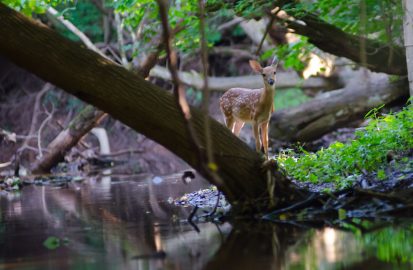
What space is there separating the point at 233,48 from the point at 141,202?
14.7 meters

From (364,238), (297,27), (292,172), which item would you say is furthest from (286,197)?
(297,27)

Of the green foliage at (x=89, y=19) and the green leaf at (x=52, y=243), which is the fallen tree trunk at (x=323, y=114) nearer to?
the green foliage at (x=89, y=19)

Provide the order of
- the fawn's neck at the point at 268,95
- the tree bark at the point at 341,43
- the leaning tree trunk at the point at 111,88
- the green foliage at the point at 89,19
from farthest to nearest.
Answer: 1. the green foliage at the point at 89,19
2. the tree bark at the point at 341,43
3. the fawn's neck at the point at 268,95
4. the leaning tree trunk at the point at 111,88

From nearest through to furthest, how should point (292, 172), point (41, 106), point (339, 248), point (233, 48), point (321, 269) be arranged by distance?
point (321, 269) → point (339, 248) → point (292, 172) → point (41, 106) → point (233, 48)

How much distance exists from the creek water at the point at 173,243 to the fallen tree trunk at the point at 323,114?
25.4 ft

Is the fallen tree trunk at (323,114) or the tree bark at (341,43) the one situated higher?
the tree bark at (341,43)

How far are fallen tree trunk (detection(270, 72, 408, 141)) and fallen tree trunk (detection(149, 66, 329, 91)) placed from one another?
9.06 ft

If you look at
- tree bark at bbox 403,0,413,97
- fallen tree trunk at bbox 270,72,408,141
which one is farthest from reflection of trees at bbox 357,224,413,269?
fallen tree trunk at bbox 270,72,408,141

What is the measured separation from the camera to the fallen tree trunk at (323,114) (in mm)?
16703

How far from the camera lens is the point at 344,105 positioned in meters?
16.7

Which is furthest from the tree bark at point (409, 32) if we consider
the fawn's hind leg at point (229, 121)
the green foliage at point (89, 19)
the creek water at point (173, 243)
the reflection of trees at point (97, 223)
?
the green foliage at point (89, 19)

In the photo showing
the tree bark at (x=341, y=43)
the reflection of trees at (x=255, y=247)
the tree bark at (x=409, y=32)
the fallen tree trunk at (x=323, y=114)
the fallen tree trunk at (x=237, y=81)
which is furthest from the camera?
the fallen tree trunk at (x=237, y=81)

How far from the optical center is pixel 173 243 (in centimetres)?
649

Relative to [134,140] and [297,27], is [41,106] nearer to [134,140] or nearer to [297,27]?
[134,140]
